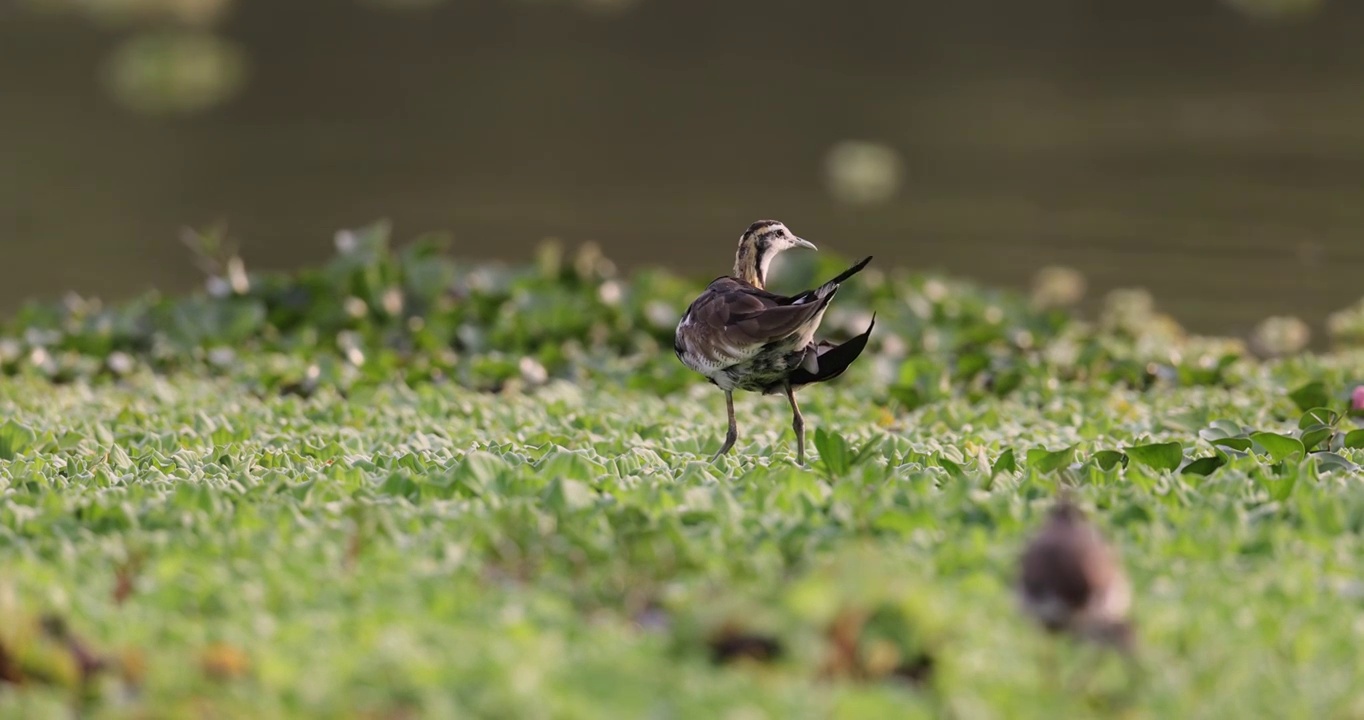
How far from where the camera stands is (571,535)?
11.3ft

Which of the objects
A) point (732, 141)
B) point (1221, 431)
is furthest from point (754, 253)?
point (732, 141)

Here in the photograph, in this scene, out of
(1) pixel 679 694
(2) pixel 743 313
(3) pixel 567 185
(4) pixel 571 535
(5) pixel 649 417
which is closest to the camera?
(1) pixel 679 694

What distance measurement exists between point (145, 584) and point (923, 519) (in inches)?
60.2

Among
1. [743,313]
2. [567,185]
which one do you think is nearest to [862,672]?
[743,313]

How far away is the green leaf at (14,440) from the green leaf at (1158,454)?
123 inches

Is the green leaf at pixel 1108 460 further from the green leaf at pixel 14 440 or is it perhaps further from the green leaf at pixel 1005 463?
the green leaf at pixel 14 440

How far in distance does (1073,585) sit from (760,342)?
180 centimetres

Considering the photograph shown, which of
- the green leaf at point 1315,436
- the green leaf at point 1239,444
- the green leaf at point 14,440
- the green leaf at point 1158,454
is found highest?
the green leaf at point 1315,436

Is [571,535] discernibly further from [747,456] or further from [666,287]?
[666,287]

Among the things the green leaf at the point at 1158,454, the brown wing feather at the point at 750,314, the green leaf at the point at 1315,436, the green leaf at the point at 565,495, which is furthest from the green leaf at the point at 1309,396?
the green leaf at the point at 565,495

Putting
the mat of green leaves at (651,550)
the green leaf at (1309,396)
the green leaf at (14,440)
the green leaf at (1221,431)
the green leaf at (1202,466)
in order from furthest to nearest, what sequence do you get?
1. the green leaf at (1309,396)
2. the green leaf at (14,440)
3. the green leaf at (1221,431)
4. the green leaf at (1202,466)
5. the mat of green leaves at (651,550)

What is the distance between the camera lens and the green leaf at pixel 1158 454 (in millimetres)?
4359

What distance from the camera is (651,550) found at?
11.0 ft

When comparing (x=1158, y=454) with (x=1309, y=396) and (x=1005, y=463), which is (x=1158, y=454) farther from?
(x=1309, y=396)
